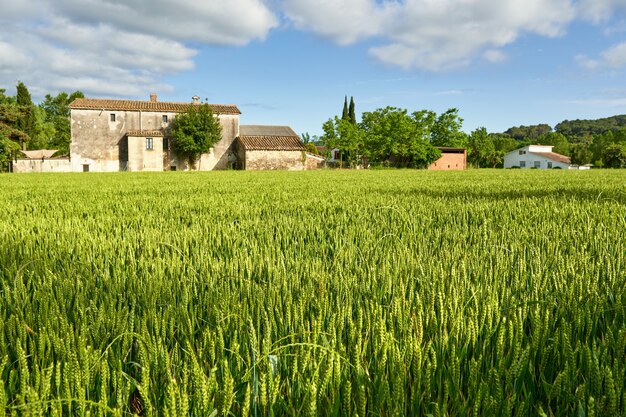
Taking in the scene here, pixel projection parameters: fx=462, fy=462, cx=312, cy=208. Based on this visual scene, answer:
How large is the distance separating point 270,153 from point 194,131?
726 cm

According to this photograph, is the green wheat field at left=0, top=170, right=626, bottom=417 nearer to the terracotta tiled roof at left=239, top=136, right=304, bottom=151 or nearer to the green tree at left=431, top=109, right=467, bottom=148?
the terracotta tiled roof at left=239, top=136, right=304, bottom=151

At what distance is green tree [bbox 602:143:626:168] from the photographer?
54875mm

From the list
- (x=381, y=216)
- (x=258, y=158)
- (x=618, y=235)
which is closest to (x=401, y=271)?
(x=618, y=235)

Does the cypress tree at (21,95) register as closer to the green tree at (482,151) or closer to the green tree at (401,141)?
the green tree at (401,141)

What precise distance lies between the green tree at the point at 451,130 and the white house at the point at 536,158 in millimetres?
22786

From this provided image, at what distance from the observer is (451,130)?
6438 cm

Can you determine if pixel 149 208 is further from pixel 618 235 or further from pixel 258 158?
pixel 258 158

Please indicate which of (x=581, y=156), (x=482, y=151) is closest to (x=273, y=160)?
(x=482, y=151)

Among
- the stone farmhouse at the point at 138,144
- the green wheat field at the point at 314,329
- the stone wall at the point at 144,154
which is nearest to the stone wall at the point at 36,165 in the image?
the stone farmhouse at the point at 138,144

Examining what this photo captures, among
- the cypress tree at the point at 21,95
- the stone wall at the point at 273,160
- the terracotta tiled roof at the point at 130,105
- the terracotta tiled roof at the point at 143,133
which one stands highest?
the cypress tree at the point at 21,95

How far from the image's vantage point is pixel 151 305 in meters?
1.60

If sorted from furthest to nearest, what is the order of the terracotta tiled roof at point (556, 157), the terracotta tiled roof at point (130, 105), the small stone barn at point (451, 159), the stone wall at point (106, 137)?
the terracotta tiled roof at point (556, 157) < the small stone barn at point (451, 159) < the terracotta tiled roof at point (130, 105) < the stone wall at point (106, 137)

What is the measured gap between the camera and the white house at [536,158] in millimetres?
77881

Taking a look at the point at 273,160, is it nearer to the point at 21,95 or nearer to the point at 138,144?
the point at 138,144
